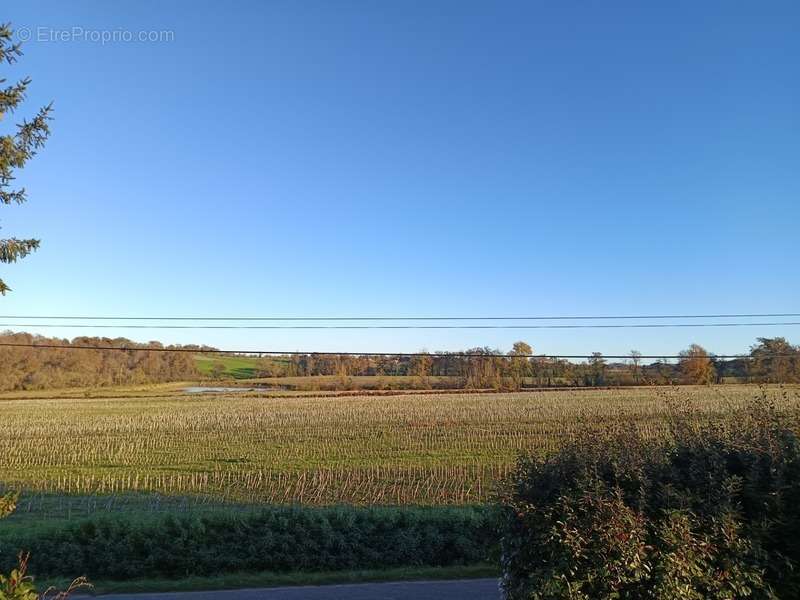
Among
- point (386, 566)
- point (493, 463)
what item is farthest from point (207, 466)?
point (386, 566)

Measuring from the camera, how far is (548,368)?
36.0 m

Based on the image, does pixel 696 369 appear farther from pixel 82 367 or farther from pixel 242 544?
pixel 82 367

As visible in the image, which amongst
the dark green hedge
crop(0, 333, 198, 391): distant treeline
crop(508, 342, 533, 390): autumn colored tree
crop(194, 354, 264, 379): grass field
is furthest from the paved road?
crop(194, 354, 264, 379): grass field

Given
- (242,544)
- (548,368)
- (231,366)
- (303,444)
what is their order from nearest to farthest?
(242,544) → (303,444) → (548,368) → (231,366)

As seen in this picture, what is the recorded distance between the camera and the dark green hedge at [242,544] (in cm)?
897

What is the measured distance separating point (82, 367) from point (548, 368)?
201ft

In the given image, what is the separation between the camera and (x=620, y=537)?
13.4 ft

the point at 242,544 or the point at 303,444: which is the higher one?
the point at 242,544

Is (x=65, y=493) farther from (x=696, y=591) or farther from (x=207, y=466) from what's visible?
(x=696, y=591)

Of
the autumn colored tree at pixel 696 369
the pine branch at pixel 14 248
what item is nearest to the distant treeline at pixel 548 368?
the autumn colored tree at pixel 696 369

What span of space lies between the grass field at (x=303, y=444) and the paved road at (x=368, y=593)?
6.89 feet

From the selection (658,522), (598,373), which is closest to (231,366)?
(598,373)

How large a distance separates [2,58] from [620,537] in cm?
558

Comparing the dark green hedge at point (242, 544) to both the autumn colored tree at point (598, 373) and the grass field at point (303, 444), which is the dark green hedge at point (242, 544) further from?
the autumn colored tree at point (598, 373)
